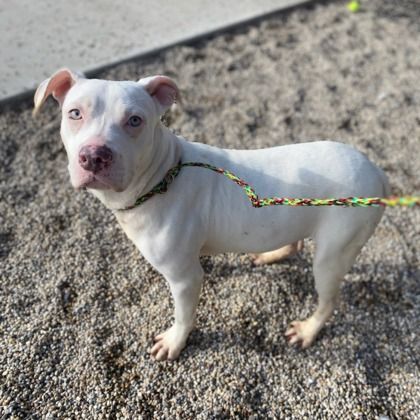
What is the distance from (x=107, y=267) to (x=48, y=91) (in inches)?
55.8

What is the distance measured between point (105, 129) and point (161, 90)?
0.43 meters

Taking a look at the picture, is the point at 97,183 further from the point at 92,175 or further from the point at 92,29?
the point at 92,29

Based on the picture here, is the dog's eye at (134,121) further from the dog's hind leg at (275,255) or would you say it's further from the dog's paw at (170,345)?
the dog's hind leg at (275,255)

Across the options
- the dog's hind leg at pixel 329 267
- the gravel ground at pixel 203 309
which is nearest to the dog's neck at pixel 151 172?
the dog's hind leg at pixel 329 267

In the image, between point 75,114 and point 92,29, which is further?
point 92,29

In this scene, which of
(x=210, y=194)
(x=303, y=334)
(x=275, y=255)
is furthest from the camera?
(x=275, y=255)

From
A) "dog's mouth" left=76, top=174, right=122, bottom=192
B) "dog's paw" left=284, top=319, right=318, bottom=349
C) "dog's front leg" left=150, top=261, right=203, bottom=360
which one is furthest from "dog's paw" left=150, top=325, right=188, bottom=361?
"dog's mouth" left=76, top=174, right=122, bottom=192

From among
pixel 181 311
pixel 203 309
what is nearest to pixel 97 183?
pixel 181 311

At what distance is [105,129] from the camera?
1861 millimetres

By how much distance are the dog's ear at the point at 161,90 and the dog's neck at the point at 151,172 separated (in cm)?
11

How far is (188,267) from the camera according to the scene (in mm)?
2355

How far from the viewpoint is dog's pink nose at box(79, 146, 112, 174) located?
1.76 m

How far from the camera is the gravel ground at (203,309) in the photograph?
8.46ft

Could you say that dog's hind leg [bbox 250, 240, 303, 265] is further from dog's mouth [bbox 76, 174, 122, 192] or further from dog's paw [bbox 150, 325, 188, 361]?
dog's mouth [bbox 76, 174, 122, 192]
